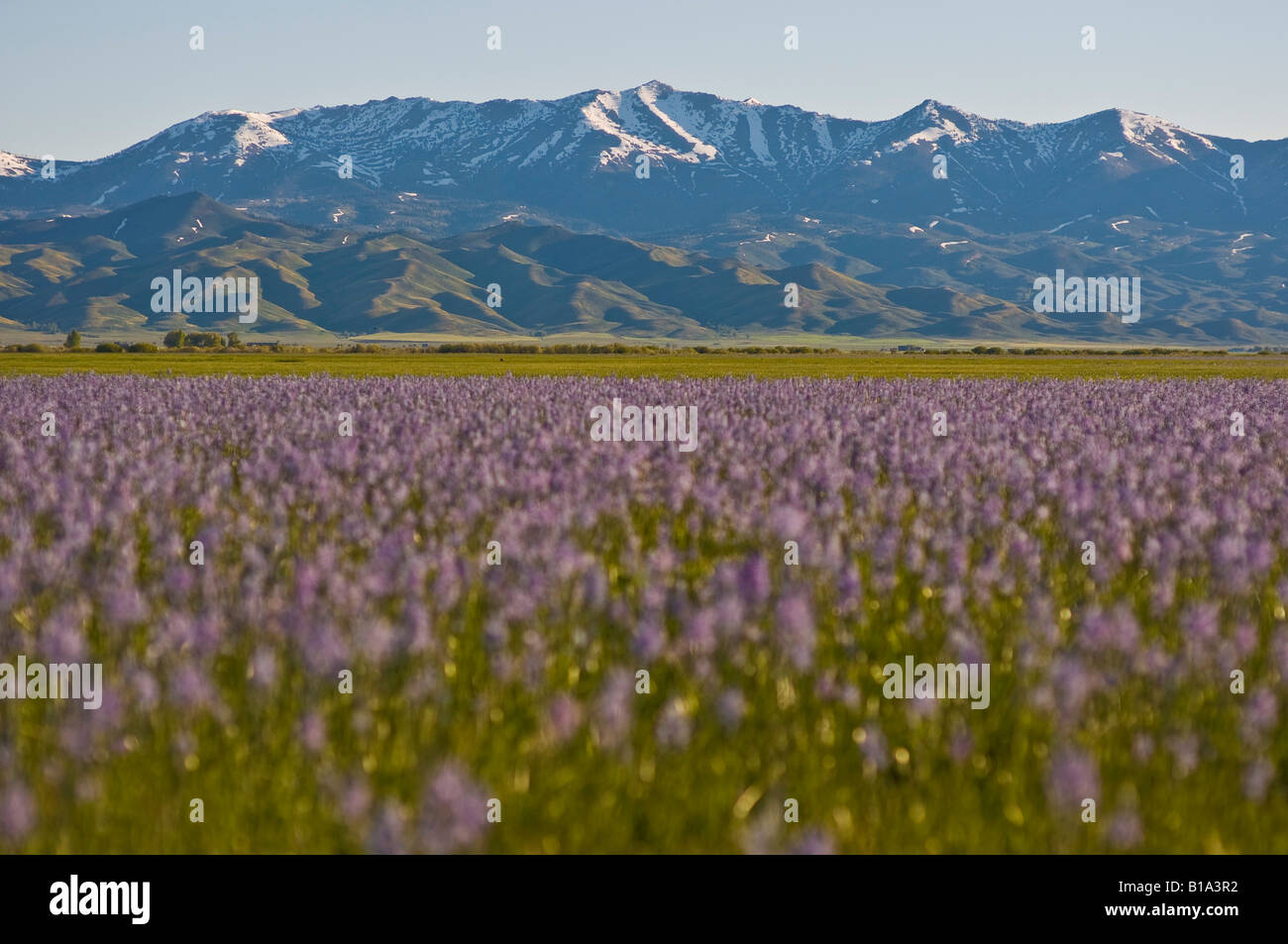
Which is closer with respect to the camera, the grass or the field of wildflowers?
the field of wildflowers

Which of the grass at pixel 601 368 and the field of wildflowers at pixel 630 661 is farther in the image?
the grass at pixel 601 368

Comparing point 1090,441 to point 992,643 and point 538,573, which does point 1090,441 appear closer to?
point 992,643

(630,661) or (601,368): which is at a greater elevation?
(601,368)

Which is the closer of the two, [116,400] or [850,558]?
[850,558]

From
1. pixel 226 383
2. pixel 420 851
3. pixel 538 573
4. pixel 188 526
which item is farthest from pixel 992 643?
pixel 226 383

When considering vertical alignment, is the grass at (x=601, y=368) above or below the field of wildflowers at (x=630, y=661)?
above

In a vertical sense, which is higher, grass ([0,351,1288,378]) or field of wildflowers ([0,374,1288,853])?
grass ([0,351,1288,378])

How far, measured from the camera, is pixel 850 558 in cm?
708

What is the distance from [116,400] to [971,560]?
15.6 metres

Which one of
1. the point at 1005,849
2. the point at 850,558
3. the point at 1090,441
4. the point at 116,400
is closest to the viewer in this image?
the point at 1005,849

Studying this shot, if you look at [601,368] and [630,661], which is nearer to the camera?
[630,661]

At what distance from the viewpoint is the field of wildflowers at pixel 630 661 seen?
4.26 metres

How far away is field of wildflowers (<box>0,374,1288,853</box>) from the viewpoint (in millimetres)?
4262

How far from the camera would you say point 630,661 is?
599 centimetres
